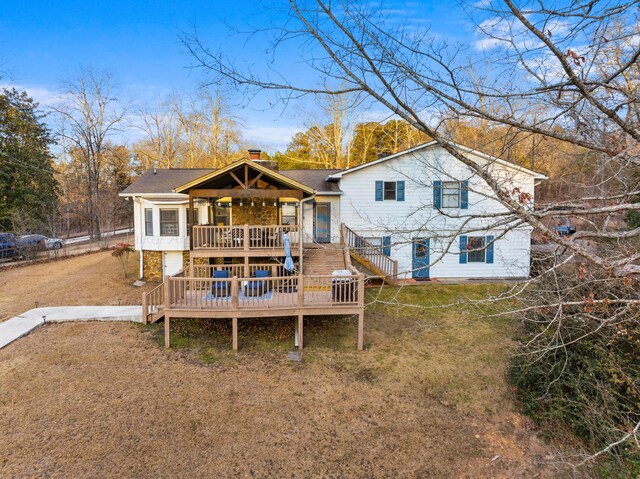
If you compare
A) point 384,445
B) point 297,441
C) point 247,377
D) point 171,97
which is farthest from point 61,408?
point 171,97

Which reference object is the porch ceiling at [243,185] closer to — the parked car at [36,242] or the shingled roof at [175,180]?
the shingled roof at [175,180]

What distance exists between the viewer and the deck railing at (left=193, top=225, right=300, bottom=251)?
488 inches

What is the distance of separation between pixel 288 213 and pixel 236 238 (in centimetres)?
364

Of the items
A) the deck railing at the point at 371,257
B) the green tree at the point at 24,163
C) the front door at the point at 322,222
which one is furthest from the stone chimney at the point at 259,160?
the green tree at the point at 24,163

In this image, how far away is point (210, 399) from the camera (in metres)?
7.41

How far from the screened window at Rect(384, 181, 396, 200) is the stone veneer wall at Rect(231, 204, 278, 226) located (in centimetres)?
520

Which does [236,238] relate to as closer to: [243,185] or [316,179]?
[243,185]

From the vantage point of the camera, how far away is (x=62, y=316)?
1140 cm

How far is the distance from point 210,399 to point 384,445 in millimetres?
3725

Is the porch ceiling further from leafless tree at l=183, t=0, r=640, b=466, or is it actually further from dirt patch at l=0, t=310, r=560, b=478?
leafless tree at l=183, t=0, r=640, b=466

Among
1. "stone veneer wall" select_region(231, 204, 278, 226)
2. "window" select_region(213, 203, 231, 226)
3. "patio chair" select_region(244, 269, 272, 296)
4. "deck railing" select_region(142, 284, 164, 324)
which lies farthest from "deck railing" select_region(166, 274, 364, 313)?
"window" select_region(213, 203, 231, 226)

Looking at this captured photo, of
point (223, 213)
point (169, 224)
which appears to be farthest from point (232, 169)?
point (169, 224)

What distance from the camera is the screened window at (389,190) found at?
52.9 ft

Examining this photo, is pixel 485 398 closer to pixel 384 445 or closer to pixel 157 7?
pixel 384 445
